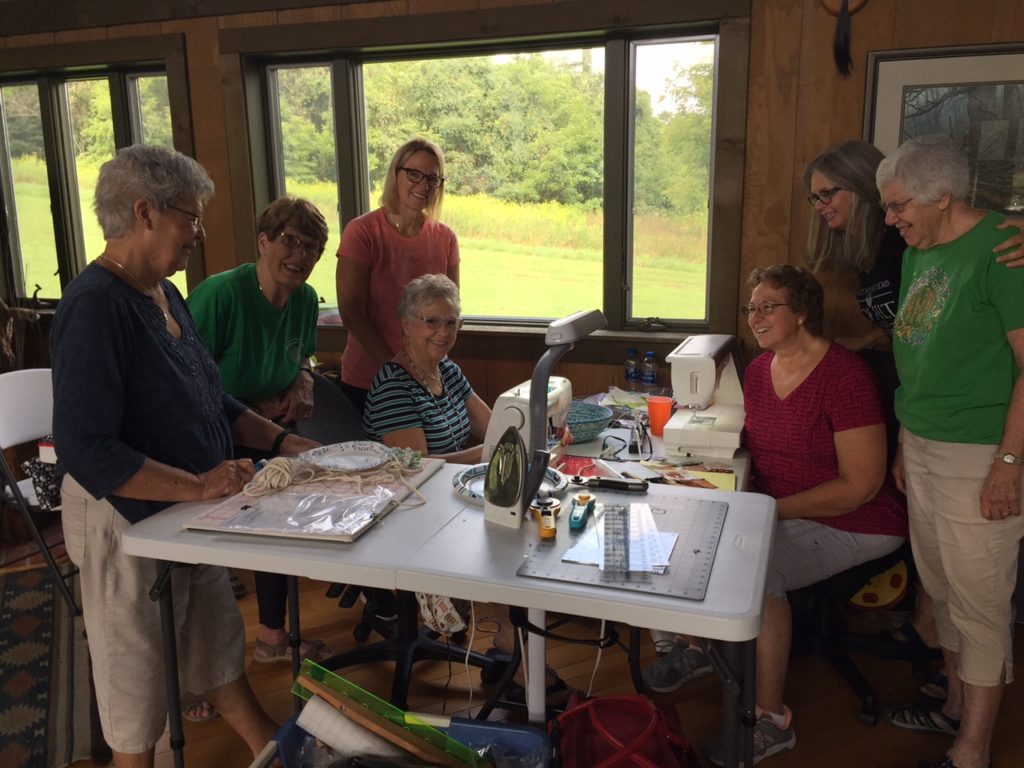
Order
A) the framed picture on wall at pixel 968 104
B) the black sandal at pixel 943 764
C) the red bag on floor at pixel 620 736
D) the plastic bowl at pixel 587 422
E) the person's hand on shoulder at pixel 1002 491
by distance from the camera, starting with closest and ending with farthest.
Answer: the red bag on floor at pixel 620 736 < the person's hand on shoulder at pixel 1002 491 < the black sandal at pixel 943 764 < the plastic bowl at pixel 587 422 < the framed picture on wall at pixel 968 104

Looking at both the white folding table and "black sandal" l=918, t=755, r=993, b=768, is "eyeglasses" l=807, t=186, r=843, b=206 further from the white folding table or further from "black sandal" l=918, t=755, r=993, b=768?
"black sandal" l=918, t=755, r=993, b=768

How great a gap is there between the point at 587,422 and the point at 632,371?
0.83m

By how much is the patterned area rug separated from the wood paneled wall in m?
1.79

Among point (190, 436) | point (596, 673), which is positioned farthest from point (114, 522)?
point (596, 673)

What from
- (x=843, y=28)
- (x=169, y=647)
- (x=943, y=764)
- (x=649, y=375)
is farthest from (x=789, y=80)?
(x=169, y=647)

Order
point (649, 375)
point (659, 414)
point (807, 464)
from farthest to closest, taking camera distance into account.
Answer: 1. point (649, 375)
2. point (659, 414)
3. point (807, 464)

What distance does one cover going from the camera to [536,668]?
69.3 inches

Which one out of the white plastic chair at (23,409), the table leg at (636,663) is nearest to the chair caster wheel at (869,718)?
the table leg at (636,663)

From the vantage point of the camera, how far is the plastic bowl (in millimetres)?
2410

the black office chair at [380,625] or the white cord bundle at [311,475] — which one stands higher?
the white cord bundle at [311,475]

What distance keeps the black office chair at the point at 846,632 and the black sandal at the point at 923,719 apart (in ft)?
0.18

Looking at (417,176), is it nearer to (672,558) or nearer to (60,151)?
(672,558)

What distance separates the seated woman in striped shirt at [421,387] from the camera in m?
2.29

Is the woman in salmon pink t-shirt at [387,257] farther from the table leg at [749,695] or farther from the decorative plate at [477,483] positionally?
the table leg at [749,695]
